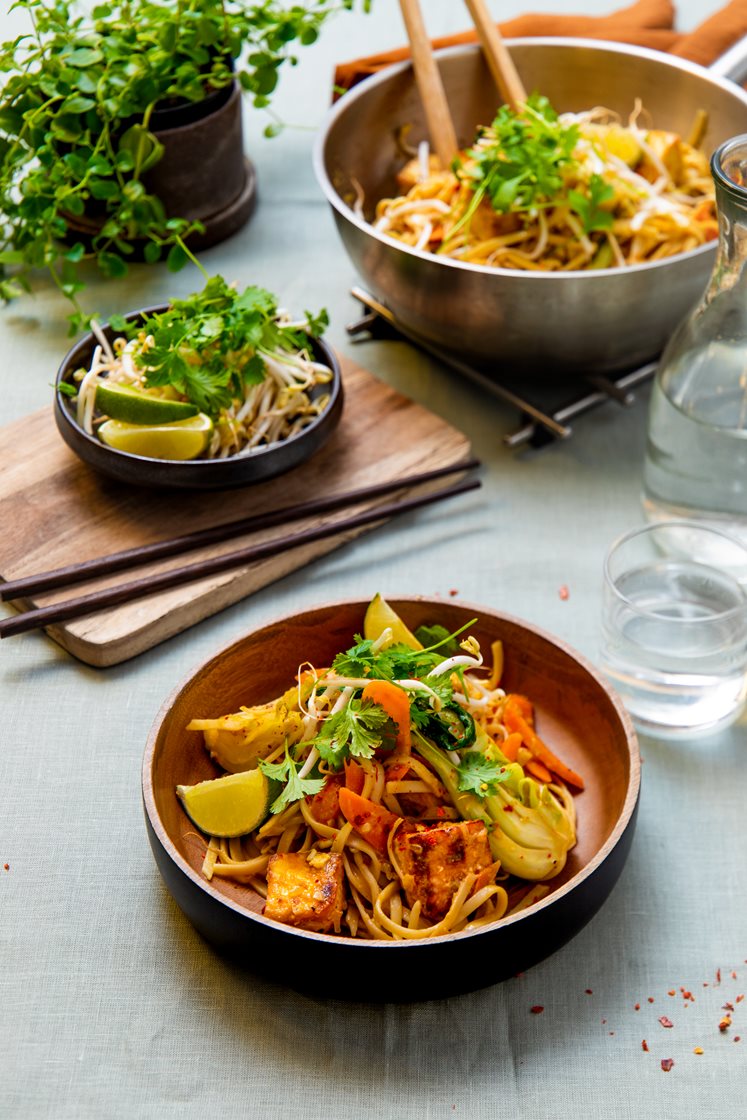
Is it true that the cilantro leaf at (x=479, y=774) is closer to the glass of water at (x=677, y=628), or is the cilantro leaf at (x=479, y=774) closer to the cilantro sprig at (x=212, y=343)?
the glass of water at (x=677, y=628)

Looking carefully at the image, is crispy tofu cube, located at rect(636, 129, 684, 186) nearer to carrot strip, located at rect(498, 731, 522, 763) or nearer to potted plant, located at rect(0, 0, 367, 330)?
potted plant, located at rect(0, 0, 367, 330)

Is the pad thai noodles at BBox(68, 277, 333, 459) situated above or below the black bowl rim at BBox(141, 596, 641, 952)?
above

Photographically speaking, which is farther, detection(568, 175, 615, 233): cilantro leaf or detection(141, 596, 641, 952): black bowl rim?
detection(568, 175, 615, 233): cilantro leaf

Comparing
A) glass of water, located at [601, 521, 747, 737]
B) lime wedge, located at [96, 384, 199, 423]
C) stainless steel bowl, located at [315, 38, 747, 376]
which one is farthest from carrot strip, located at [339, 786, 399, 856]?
stainless steel bowl, located at [315, 38, 747, 376]

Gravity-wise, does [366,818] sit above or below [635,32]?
below

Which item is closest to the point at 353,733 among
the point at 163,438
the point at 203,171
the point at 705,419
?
the point at 163,438

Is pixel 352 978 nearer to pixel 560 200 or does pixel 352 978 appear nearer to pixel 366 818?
pixel 366 818
